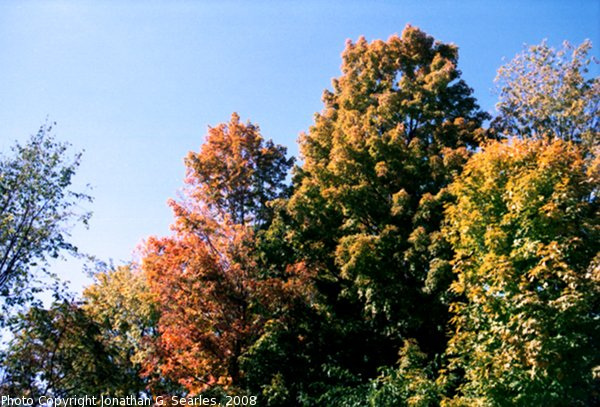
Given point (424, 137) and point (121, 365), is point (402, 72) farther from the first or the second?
point (121, 365)

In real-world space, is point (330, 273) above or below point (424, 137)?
below

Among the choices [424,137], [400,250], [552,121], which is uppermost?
[552,121]

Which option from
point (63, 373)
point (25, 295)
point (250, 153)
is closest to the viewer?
point (63, 373)

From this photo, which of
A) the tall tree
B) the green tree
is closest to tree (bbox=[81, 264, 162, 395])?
the green tree

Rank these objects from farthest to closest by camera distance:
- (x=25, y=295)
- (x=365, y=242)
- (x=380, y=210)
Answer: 1. (x=380, y=210)
2. (x=365, y=242)
3. (x=25, y=295)

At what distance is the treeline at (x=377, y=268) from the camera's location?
30.8 ft

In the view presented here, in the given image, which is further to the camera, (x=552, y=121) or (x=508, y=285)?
(x=552, y=121)

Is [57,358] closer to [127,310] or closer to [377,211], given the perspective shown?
[127,310]

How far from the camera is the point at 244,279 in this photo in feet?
44.6

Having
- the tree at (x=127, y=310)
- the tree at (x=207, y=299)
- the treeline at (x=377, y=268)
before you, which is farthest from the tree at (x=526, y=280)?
the tree at (x=127, y=310)

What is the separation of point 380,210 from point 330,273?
8.36 ft

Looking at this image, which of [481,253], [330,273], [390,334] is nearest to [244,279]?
[330,273]

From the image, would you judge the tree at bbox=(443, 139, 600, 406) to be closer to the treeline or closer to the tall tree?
the treeline

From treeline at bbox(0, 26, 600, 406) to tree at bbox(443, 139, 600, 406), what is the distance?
0.15ft
